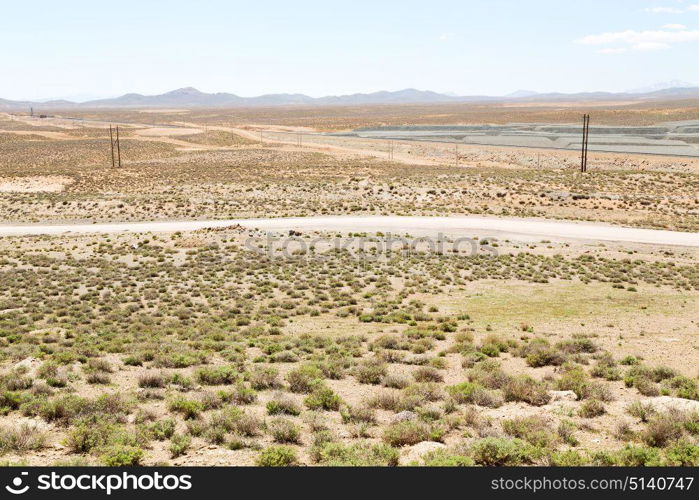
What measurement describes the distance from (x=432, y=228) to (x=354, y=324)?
22.4 m

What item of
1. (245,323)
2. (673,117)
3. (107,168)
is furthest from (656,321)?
(673,117)

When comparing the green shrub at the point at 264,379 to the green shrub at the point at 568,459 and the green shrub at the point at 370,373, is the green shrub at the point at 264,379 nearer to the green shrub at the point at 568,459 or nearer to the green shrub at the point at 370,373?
the green shrub at the point at 370,373

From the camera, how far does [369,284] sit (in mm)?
28531

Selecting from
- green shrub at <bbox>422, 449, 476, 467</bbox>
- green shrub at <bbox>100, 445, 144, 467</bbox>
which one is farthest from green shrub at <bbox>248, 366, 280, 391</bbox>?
green shrub at <bbox>422, 449, 476, 467</bbox>

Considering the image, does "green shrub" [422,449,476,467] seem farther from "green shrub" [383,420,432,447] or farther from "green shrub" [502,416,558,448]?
"green shrub" [502,416,558,448]

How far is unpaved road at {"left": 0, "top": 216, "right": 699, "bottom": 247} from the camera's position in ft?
130

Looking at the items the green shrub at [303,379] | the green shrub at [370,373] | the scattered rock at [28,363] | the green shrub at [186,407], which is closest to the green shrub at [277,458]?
the green shrub at [186,407]

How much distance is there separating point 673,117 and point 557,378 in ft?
487

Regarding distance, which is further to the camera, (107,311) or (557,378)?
(107,311)

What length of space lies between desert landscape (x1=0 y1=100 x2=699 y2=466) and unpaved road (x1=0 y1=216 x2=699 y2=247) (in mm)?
345

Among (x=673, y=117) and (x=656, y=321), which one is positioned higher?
(x=673, y=117)

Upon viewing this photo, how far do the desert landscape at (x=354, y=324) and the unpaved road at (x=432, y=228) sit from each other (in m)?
0.34
